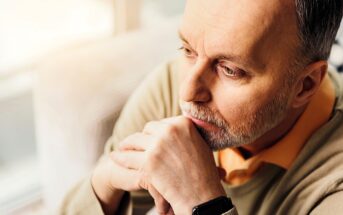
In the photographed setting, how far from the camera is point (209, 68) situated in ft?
3.09

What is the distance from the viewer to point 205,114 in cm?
97

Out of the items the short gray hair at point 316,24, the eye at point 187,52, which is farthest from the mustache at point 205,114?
the short gray hair at point 316,24

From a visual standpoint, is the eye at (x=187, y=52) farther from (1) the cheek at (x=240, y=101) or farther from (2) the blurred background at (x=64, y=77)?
(2) the blurred background at (x=64, y=77)

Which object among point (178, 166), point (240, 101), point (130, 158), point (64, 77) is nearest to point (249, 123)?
point (240, 101)

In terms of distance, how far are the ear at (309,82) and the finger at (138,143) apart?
1.06 ft

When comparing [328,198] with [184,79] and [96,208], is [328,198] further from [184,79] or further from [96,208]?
[96,208]

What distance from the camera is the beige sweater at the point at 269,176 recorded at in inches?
37.8

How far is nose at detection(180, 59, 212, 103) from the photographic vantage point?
3.08 ft

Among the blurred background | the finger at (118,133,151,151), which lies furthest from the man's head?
the blurred background

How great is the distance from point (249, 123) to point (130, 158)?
0.90 feet

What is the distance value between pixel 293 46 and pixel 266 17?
3.5 inches

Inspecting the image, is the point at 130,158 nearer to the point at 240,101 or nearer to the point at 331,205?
the point at 240,101

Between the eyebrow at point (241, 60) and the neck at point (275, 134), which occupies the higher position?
the eyebrow at point (241, 60)

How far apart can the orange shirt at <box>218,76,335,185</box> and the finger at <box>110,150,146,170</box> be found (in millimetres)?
214
